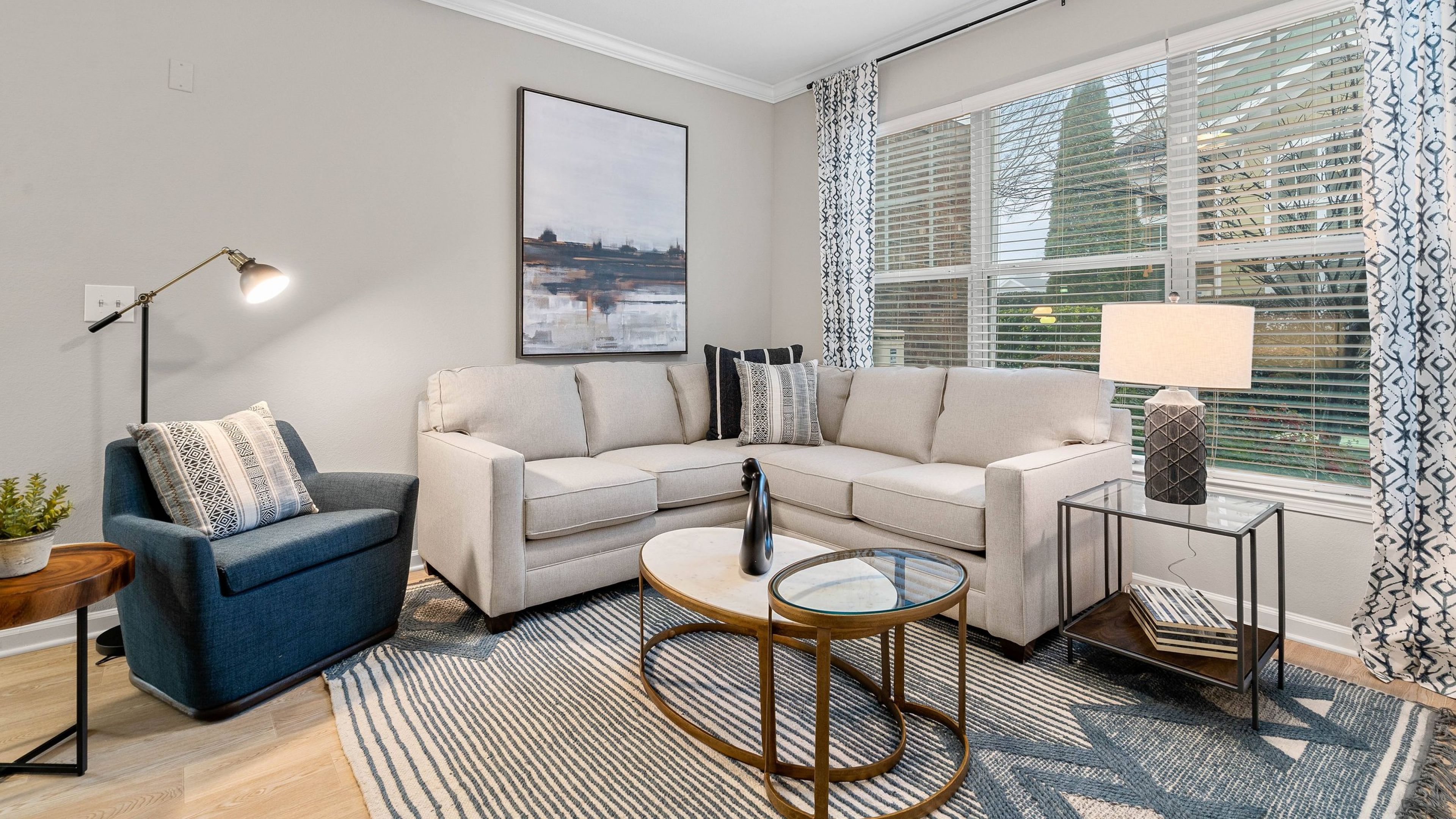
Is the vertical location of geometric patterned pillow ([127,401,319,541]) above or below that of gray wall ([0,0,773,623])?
below

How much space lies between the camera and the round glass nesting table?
146 cm

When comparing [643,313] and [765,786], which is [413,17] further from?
[765,786]

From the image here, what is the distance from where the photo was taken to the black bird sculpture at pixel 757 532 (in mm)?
1944

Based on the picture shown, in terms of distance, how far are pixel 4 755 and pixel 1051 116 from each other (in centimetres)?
422

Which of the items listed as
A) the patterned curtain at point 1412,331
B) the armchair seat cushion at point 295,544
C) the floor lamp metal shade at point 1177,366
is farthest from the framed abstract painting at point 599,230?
the patterned curtain at point 1412,331

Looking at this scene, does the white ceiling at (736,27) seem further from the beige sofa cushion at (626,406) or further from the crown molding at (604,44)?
the beige sofa cushion at (626,406)

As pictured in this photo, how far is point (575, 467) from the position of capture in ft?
9.68

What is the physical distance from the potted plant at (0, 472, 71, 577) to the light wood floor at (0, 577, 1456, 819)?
1.70ft

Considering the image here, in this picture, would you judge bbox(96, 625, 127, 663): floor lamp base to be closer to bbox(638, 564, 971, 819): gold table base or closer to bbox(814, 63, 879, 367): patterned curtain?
bbox(638, 564, 971, 819): gold table base

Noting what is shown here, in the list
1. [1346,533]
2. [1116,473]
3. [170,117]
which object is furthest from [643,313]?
[1346,533]

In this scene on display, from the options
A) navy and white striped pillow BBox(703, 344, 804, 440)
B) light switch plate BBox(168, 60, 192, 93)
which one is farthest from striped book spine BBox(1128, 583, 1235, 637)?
light switch plate BBox(168, 60, 192, 93)

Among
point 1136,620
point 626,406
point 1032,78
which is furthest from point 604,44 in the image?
point 1136,620

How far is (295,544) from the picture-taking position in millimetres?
2059

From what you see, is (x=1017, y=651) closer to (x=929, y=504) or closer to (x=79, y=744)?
(x=929, y=504)
